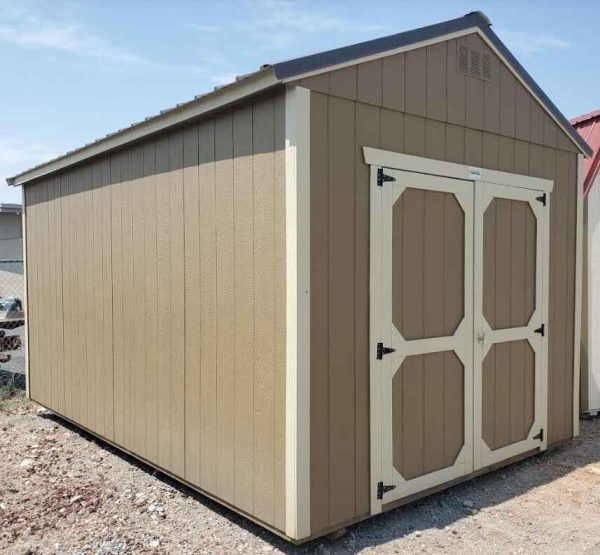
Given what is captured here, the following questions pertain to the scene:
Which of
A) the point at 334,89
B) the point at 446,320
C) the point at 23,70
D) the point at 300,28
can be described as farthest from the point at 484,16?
the point at 23,70

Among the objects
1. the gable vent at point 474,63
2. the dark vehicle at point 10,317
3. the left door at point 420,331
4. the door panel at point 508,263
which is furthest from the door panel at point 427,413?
the dark vehicle at point 10,317

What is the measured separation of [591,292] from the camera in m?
5.64

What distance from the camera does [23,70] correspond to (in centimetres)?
479

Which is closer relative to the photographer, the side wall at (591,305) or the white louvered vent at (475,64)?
the white louvered vent at (475,64)

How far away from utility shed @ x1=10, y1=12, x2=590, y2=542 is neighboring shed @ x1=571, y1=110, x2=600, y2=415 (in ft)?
2.81

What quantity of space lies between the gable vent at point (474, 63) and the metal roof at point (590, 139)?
187 centimetres

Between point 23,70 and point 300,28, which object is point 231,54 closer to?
point 300,28

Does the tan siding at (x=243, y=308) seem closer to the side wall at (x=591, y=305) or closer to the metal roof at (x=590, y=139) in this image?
the metal roof at (x=590, y=139)

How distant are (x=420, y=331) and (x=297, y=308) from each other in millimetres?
1036

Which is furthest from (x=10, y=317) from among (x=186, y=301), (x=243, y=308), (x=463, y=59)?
(x=463, y=59)

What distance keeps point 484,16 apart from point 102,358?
149 inches

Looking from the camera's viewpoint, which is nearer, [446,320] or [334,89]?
[334,89]

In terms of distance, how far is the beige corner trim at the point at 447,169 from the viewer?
3.30 metres

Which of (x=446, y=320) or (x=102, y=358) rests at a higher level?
(x=446, y=320)
